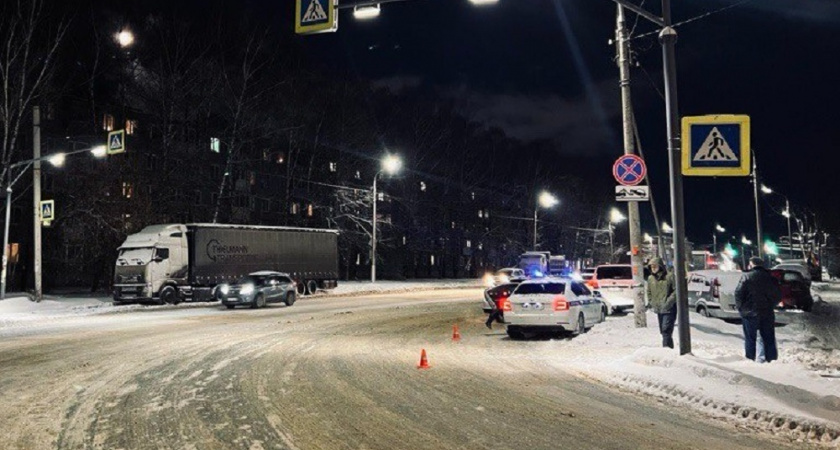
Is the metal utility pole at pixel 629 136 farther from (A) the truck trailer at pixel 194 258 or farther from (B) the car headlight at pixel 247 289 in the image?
(A) the truck trailer at pixel 194 258

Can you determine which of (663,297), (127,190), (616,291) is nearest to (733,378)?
(663,297)

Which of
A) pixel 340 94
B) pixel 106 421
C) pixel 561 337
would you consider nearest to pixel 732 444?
pixel 106 421

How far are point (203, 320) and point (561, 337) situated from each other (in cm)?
1201

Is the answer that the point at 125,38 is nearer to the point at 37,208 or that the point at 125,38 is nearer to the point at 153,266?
the point at 37,208

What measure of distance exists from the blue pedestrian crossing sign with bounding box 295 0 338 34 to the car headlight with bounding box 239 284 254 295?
1989 cm

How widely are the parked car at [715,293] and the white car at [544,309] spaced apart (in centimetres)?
647

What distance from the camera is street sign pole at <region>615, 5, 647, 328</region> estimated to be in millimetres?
17703

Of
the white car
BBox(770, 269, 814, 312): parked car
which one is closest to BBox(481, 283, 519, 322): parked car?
the white car

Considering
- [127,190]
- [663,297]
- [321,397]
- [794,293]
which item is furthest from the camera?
[127,190]

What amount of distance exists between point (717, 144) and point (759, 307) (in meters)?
3.06

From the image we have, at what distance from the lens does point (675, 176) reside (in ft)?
38.1

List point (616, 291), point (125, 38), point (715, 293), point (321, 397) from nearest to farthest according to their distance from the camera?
1. point (321, 397)
2. point (715, 293)
3. point (616, 291)
4. point (125, 38)

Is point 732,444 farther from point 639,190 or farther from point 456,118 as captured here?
point 456,118

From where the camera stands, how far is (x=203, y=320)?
74.9 ft
